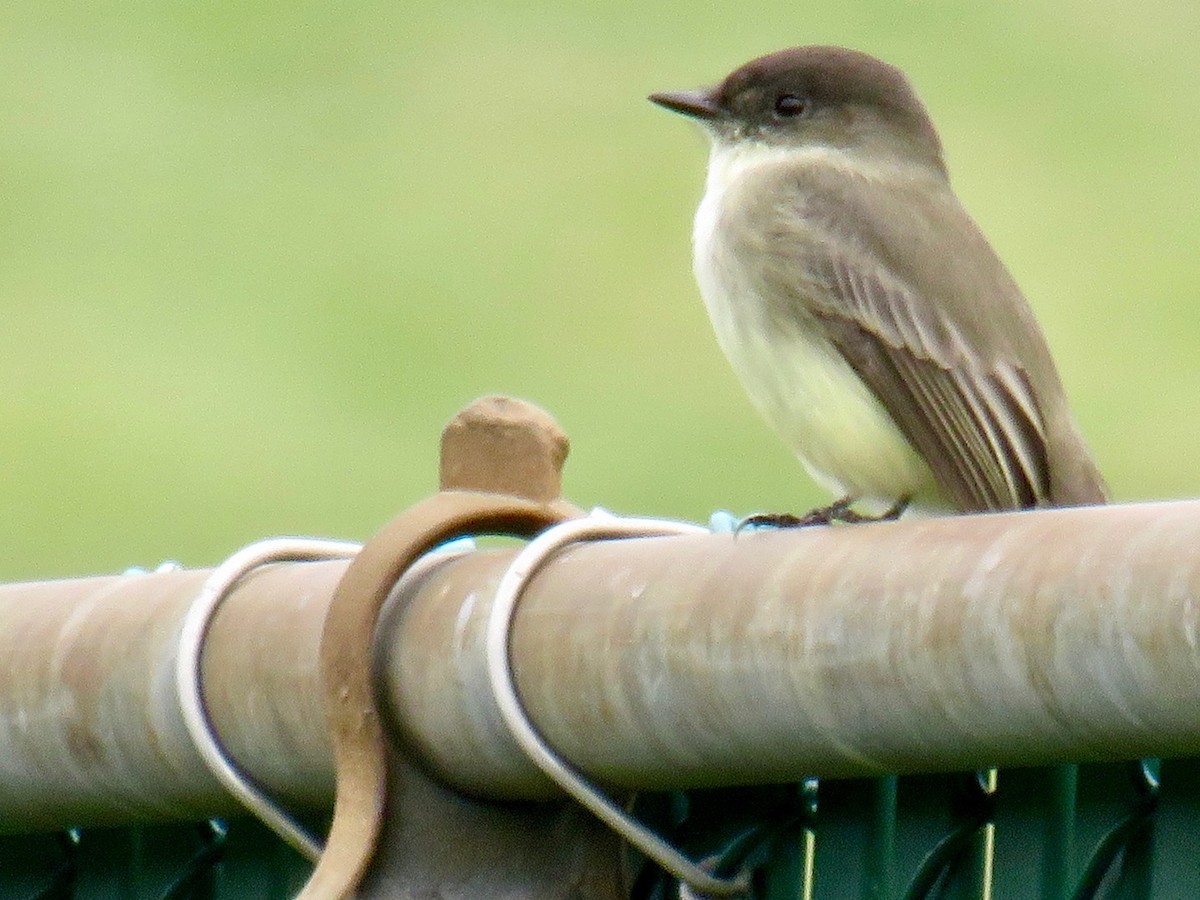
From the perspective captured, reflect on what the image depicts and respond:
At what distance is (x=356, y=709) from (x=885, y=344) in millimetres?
1800

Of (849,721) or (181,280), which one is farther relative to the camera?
(181,280)

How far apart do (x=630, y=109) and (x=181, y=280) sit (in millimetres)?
2295

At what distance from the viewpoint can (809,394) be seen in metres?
3.81

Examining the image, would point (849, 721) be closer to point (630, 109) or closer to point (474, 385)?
point (474, 385)

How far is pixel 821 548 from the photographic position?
2.02m

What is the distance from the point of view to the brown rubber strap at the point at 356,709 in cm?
216

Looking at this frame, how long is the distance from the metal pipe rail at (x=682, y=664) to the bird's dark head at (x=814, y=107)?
7.59 ft

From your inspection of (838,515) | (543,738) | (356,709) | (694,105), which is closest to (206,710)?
(356,709)

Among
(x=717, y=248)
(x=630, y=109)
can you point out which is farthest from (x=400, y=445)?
(x=717, y=248)

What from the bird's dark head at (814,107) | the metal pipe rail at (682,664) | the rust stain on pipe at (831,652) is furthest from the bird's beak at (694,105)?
the rust stain on pipe at (831,652)

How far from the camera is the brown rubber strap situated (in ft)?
7.07

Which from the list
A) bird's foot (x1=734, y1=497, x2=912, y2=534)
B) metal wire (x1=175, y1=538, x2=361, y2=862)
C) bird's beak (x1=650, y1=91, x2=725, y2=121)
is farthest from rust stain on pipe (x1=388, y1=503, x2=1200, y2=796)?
bird's beak (x1=650, y1=91, x2=725, y2=121)

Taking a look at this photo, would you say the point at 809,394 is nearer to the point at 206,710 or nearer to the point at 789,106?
the point at 789,106

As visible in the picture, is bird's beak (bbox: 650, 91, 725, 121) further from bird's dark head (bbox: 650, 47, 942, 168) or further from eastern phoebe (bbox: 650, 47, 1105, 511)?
eastern phoebe (bbox: 650, 47, 1105, 511)
